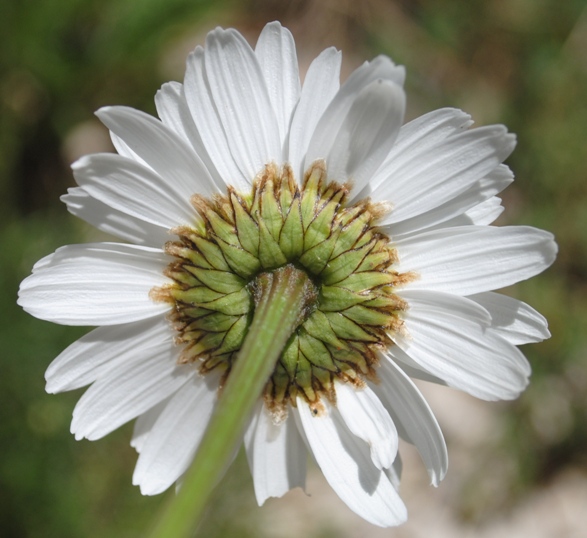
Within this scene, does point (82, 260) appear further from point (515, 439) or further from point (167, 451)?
point (515, 439)

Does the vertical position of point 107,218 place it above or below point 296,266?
above

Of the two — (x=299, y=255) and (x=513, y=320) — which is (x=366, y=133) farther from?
(x=513, y=320)

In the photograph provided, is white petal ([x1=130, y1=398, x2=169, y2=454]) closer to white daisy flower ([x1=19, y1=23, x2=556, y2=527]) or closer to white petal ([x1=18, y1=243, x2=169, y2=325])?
white daisy flower ([x1=19, y1=23, x2=556, y2=527])

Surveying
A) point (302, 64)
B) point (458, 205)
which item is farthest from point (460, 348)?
point (302, 64)

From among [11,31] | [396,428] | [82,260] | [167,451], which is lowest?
[396,428]

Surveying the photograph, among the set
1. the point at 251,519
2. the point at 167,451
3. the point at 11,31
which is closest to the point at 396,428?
the point at 167,451

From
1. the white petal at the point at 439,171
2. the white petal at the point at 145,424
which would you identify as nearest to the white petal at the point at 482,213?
the white petal at the point at 439,171

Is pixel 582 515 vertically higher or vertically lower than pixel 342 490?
lower
